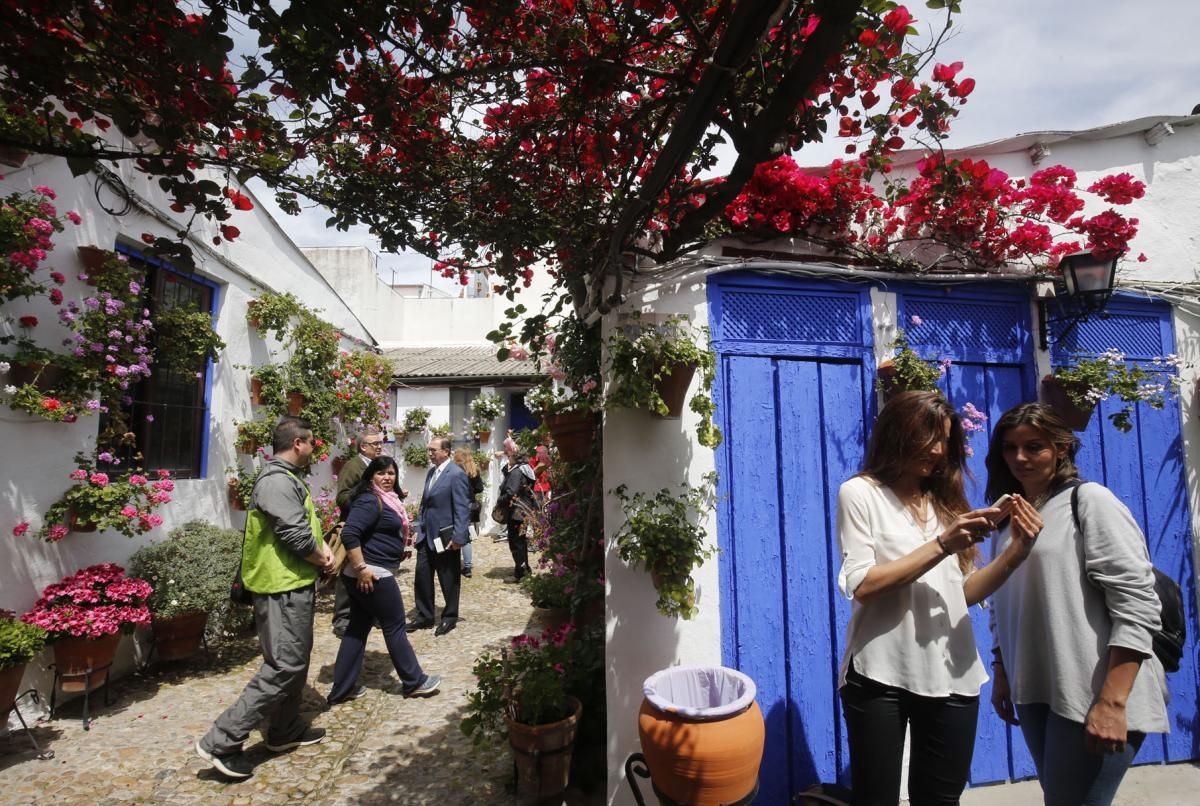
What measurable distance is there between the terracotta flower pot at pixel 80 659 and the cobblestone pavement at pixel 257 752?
27 centimetres

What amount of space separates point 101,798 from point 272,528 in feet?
4.97

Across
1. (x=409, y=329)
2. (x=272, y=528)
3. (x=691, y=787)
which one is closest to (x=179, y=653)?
(x=272, y=528)

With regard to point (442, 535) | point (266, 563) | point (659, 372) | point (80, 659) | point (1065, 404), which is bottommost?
point (80, 659)

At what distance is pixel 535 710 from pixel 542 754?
0.20 metres

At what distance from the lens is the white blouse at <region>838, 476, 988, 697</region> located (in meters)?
1.91

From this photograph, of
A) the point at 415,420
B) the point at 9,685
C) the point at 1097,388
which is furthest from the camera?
the point at 415,420

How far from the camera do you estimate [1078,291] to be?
328cm

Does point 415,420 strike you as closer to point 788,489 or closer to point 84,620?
point 84,620

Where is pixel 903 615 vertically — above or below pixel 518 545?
above

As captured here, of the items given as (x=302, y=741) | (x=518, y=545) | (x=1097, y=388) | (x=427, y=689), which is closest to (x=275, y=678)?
(x=302, y=741)

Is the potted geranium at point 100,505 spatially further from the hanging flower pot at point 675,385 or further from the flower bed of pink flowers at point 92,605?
the hanging flower pot at point 675,385

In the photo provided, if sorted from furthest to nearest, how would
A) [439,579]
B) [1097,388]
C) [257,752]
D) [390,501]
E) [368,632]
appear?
[439,579] → [390,501] → [368,632] → [257,752] → [1097,388]

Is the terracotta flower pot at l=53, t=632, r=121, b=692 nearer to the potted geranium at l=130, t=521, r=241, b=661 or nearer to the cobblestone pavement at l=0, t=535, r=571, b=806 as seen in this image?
the cobblestone pavement at l=0, t=535, r=571, b=806

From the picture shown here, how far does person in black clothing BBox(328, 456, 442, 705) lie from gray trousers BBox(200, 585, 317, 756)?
551 millimetres
